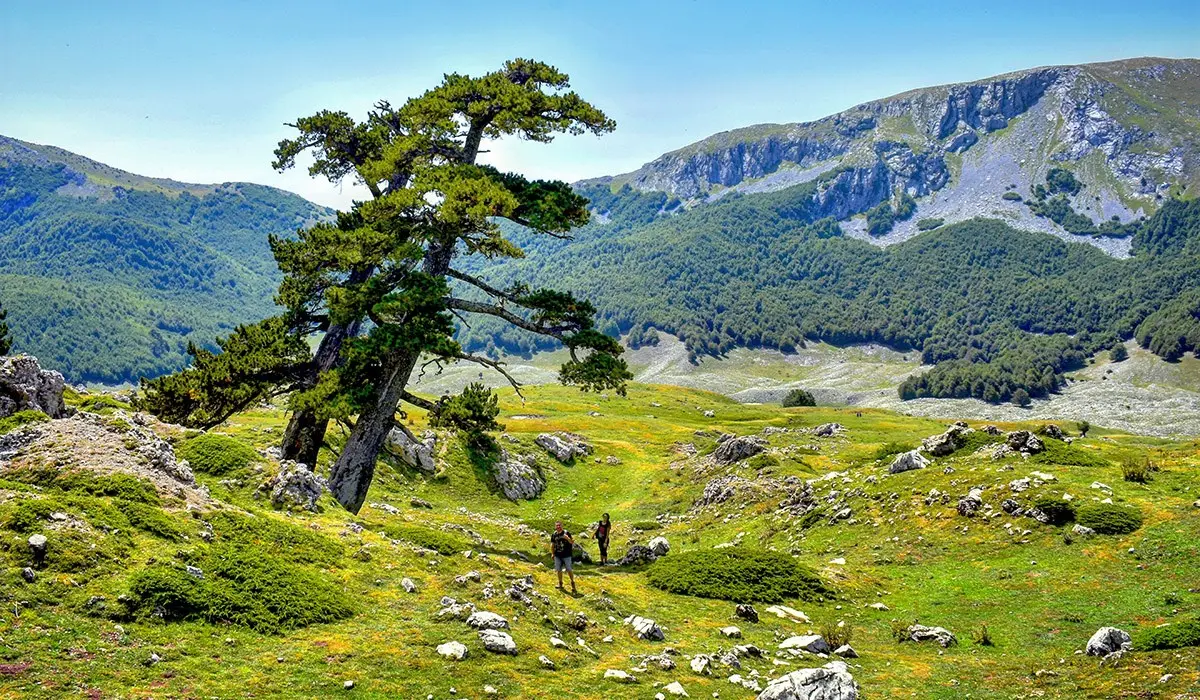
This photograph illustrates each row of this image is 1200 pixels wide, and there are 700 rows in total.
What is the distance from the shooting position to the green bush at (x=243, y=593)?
14.4 metres

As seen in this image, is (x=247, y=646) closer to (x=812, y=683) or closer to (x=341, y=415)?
(x=812, y=683)

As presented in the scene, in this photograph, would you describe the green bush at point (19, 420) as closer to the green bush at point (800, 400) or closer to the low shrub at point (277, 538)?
the low shrub at point (277, 538)

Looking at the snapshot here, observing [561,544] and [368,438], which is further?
[368,438]

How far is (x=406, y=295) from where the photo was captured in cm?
2719

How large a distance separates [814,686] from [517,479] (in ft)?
129

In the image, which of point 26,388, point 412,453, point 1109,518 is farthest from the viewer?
point 412,453

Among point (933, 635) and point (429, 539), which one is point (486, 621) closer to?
point (429, 539)

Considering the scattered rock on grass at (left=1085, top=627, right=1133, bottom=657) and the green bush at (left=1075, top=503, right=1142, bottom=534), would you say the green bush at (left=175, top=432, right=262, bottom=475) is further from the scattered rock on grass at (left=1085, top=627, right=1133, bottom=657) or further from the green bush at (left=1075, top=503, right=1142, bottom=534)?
the green bush at (left=1075, top=503, right=1142, bottom=534)

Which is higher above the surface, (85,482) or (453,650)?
(85,482)

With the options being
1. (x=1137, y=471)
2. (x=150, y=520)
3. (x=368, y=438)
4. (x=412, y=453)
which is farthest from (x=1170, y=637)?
(x=412, y=453)

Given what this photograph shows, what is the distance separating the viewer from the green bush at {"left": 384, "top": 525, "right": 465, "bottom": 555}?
76.9ft

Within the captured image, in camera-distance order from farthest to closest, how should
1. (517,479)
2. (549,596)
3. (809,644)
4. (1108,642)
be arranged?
(517,479) → (549,596) → (809,644) → (1108,642)

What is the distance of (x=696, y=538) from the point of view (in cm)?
3812

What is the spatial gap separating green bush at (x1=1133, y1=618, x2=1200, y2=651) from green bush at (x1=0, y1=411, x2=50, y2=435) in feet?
99.9
